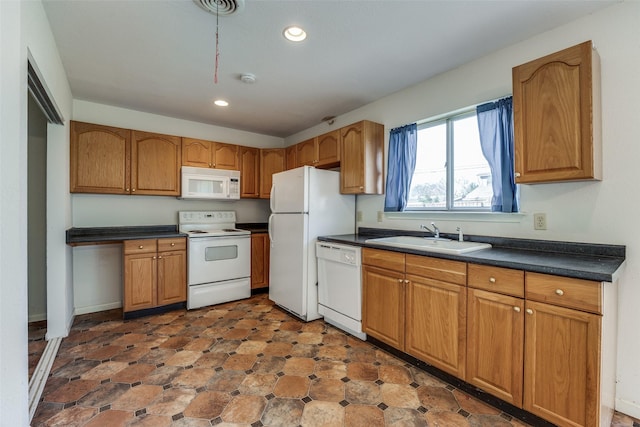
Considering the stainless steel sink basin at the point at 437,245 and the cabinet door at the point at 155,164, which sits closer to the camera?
the stainless steel sink basin at the point at 437,245

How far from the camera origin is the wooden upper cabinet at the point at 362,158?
302 centimetres

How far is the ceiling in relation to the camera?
1.80m

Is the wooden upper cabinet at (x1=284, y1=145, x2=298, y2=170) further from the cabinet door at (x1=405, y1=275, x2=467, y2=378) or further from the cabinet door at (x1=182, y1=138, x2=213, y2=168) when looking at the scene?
the cabinet door at (x1=405, y1=275, x2=467, y2=378)

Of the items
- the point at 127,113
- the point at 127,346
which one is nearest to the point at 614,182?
the point at 127,346

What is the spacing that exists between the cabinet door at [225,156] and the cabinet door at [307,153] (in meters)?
0.90

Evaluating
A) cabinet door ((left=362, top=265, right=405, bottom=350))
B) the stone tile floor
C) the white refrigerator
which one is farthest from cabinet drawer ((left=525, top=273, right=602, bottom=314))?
the white refrigerator

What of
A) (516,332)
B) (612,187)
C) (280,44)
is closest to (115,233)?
(280,44)

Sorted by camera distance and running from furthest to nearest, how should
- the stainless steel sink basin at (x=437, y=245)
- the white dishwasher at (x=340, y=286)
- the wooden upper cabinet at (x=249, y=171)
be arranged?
the wooden upper cabinet at (x=249, y=171) → the white dishwasher at (x=340, y=286) → the stainless steel sink basin at (x=437, y=245)

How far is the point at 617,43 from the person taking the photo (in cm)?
173

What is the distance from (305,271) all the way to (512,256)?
1902 millimetres

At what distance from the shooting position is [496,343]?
1.68 metres

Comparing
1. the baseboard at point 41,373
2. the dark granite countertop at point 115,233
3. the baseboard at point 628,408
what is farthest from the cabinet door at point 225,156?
the baseboard at point 628,408

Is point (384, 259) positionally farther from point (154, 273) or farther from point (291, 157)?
point (154, 273)

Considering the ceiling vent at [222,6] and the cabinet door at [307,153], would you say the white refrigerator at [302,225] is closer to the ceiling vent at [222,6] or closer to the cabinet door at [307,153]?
the cabinet door at [307,153]
